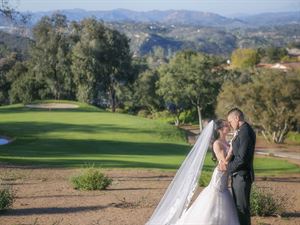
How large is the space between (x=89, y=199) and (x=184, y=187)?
4.21 meters

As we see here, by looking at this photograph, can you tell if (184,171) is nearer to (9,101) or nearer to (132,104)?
(9,101)

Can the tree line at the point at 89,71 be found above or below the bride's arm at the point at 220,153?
below

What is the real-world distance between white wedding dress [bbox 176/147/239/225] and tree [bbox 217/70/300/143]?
37.4 m

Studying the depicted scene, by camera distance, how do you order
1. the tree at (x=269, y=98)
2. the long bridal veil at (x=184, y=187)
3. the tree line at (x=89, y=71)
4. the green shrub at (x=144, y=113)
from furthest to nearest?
1. the green shrub at (x=144, y=113)
2. the tree line at (x=89, y=71)
3. the tree at (x=269, y=98)
4. the long bridal veil at (x=184, y=187)

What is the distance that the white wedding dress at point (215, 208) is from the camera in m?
7.88

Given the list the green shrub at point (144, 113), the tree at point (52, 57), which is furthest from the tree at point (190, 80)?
the tree at point (52, 57)

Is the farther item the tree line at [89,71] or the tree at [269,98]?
the tree line at [89,71]

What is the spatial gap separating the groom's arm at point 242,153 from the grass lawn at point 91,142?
11553 millimetres

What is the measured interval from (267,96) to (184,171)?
39.4m

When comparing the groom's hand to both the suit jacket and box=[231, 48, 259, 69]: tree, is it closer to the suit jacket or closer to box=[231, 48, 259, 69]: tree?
the suit jacket

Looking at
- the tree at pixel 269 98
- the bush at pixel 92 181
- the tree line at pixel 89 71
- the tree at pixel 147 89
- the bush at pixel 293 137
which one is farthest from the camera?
the tree at pixel 147 89

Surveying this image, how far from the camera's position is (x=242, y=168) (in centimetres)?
789

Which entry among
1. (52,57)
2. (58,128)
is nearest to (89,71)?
(52,57)

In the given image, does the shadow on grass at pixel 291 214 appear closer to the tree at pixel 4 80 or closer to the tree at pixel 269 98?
the tree at pixel 269 98
